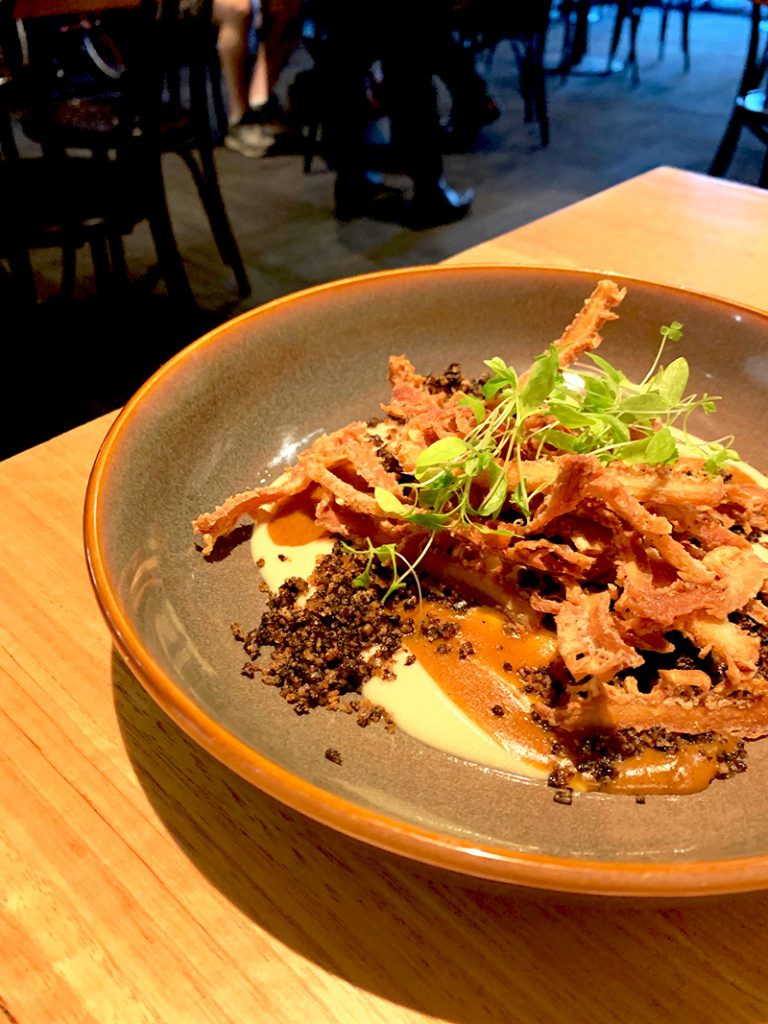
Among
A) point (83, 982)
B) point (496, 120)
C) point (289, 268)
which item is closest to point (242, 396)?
point (83, 982)

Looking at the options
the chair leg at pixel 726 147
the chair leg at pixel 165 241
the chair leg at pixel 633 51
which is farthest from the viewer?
the chair leg at pixel 633 51

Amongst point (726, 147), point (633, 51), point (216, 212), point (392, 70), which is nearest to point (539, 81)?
point (726, 147)

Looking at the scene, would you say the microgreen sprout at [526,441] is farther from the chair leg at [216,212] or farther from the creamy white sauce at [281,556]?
the chair leg at [216,212]

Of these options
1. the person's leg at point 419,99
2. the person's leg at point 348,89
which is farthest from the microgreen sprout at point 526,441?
the person's leg at point 348,89

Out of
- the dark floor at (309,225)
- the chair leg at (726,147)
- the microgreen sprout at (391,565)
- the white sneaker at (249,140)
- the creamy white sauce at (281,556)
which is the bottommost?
the dark floor at (309,225)

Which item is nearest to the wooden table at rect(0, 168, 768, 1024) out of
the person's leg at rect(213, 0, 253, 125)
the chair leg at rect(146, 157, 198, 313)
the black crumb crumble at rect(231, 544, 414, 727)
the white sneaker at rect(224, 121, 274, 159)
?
the black crumb crumble at rect(231, 544, 414, 727)

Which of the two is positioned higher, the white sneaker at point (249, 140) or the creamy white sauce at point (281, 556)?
the creamy white sauce at point (281, 556)
